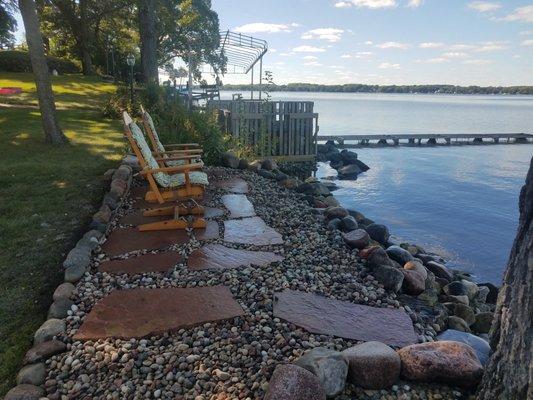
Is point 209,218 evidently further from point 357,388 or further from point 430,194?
point 430,194

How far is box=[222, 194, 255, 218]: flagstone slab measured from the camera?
5.06 metres

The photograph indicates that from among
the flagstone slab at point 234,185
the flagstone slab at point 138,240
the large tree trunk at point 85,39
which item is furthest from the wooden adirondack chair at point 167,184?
the large tree trunk at point 85,39

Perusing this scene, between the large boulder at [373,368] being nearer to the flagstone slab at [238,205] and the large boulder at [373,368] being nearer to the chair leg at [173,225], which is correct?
the chair leg at [173,225]

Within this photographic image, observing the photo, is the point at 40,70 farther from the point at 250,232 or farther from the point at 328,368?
the point at 328,368

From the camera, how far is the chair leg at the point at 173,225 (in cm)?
431

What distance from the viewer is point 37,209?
16.1 feet

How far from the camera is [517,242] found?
1.74 meters

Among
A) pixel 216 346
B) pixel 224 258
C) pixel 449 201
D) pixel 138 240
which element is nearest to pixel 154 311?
pixel 216 346

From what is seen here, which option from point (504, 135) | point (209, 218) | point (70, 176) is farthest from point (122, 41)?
point (209, 218)

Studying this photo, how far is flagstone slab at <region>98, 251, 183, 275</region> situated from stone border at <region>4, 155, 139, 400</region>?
200 mm

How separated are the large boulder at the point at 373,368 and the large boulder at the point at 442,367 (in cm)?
7

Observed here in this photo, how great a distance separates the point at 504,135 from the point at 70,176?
84.0 ft

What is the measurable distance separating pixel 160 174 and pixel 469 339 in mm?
3384

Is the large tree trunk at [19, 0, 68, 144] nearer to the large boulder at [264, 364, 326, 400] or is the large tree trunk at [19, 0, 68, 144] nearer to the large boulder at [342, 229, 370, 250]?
the large boulder at [342, 229, 370, 250]
